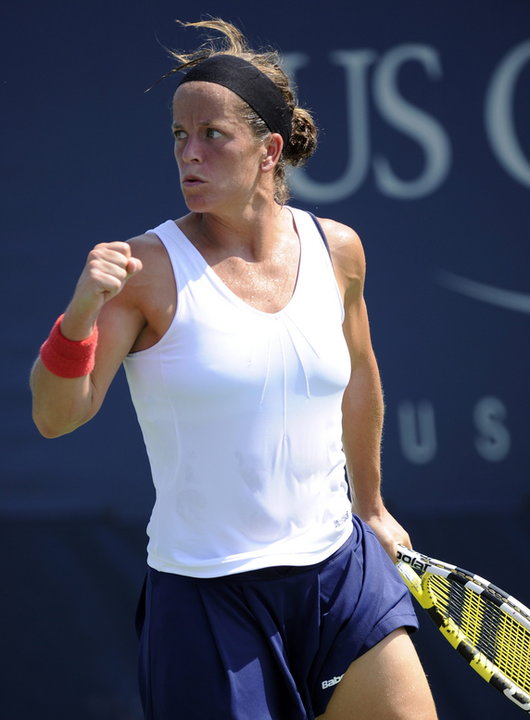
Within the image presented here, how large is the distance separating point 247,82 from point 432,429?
1.79 metres

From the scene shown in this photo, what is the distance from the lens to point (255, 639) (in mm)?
2443

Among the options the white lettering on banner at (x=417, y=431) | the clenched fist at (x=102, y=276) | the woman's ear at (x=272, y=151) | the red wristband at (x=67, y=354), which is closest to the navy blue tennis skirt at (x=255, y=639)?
the red wristband at (x=67, y=354)

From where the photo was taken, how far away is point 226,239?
262cm

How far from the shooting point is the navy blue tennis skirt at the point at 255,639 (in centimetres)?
240

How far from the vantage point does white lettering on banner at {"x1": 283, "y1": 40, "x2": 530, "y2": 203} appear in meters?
4.05

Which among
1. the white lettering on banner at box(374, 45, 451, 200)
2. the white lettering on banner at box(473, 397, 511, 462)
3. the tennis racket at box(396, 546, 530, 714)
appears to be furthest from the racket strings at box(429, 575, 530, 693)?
the white lettering on banner at box(374, 45, 451, 200)

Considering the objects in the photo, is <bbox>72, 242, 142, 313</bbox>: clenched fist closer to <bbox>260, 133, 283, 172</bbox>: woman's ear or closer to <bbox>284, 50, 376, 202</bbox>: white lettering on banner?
<bbox>260, 133, 283, 172</bbox>: woman's ear

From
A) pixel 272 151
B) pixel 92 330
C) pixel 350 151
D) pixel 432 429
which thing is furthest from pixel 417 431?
pixel 92 330

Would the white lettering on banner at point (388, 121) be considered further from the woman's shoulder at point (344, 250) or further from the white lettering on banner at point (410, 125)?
the woman's shoulder at point (344, 250)

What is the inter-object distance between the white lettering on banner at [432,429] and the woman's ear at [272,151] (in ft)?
5.09

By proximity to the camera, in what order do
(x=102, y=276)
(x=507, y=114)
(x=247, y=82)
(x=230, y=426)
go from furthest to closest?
(x=507, y=114) → (x=247, y=82) → (x=230, y=426) → (x=102, y=276)

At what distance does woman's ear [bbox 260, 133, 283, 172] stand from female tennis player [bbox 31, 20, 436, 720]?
0.05 ft

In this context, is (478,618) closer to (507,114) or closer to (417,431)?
(417,431)

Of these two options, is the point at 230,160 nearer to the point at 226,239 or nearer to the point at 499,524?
the point at 226,239
